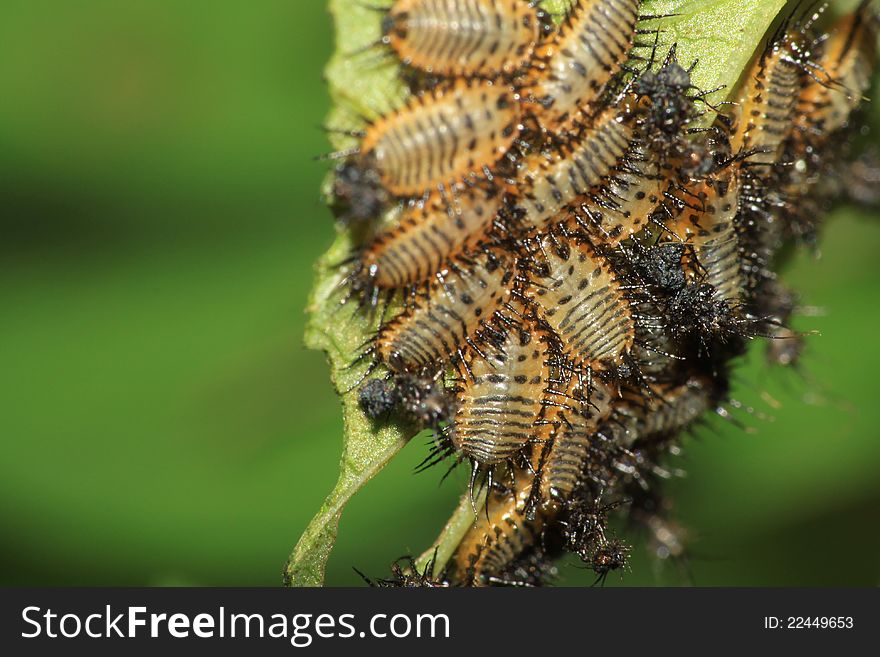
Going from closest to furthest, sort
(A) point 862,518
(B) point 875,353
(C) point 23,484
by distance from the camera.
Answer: (C) point 23,484 → (B) point 875,353 → (A) point 862,518

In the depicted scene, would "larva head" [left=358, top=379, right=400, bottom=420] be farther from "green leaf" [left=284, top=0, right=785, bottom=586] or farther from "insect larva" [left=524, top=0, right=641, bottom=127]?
"insect larva" [left=524, top=0, right=641, bottom=127]

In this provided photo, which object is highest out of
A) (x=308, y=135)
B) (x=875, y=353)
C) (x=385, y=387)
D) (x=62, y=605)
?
(x=308, y=135)

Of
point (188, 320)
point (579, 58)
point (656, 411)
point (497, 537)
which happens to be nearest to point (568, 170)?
point (579, 58)

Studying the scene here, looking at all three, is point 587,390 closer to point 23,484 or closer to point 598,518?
point 598,518

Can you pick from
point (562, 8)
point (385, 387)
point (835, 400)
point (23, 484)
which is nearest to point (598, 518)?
point (385, 387)

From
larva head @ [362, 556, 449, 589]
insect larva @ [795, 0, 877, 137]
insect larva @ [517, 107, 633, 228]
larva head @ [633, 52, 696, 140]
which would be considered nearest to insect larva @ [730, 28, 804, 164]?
insect larva @ [795, 0, 877, 137]

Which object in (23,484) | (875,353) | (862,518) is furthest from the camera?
(862,518)

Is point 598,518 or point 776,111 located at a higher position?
point 776,111
